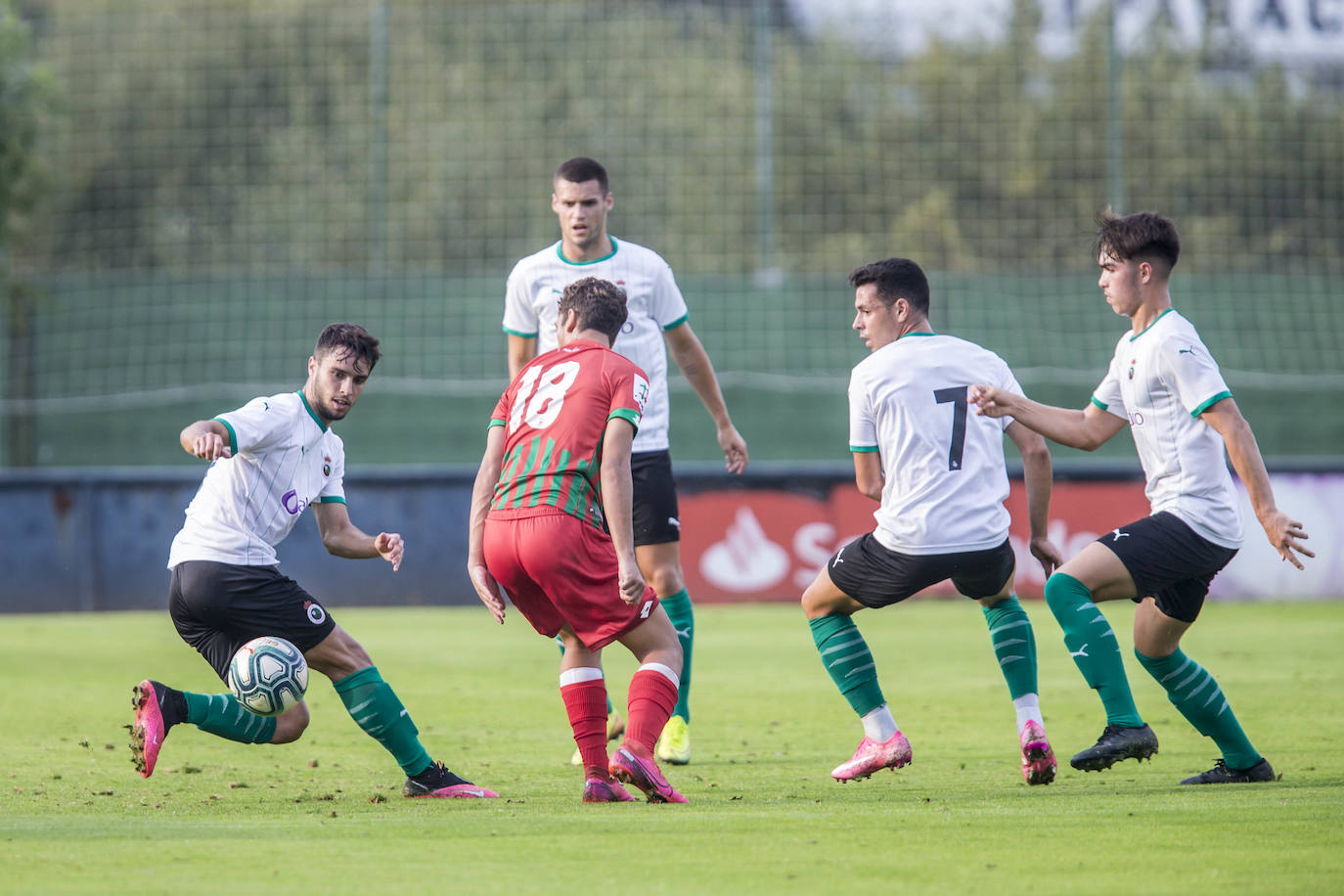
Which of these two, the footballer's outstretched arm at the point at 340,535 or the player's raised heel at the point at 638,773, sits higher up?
the footballer's outstretched arm at the point at 340,535

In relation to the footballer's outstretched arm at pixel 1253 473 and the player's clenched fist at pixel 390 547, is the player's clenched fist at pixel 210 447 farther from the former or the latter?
the footballer's outstretched arm at pixel 1253 473

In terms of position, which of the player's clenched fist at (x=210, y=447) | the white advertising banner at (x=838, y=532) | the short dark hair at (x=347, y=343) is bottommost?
the white advertising banner at (x=838, y=532)

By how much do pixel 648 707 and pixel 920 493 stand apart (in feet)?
4.06

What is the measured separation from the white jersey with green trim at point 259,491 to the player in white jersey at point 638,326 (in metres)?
1.48

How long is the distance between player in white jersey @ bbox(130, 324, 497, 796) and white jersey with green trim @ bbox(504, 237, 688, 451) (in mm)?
1366

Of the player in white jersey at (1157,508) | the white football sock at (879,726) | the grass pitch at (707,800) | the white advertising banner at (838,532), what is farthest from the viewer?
the white advertising banner at (838,532)

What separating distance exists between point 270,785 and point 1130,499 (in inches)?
404

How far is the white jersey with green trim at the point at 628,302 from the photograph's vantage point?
6.88m

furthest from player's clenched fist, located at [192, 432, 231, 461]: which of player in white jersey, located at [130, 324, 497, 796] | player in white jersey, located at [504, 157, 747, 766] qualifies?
player in white jersey, located at [504, 157, 747, 766]

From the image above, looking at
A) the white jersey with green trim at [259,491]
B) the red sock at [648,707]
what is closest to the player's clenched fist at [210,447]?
the white jersey with green trim at [259,491]

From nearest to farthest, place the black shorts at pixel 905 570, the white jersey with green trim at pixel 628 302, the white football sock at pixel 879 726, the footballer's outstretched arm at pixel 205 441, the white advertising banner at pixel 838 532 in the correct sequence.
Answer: the footballer's outstretched arm at pixel 205 441 < the black shorts at pixel 905 570 < the white football sock at pixel 879 726 < the white jersey with green trim at pixel 628 302 < the white advertising banner at pixel 838 532

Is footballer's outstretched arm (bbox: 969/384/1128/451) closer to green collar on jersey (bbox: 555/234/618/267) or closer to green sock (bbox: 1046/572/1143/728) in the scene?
green sock (bbox: 1046/572/1143/728)

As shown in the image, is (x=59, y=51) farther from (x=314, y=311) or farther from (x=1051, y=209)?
(x=1051, y=209)

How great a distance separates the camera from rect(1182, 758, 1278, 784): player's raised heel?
221 inches
